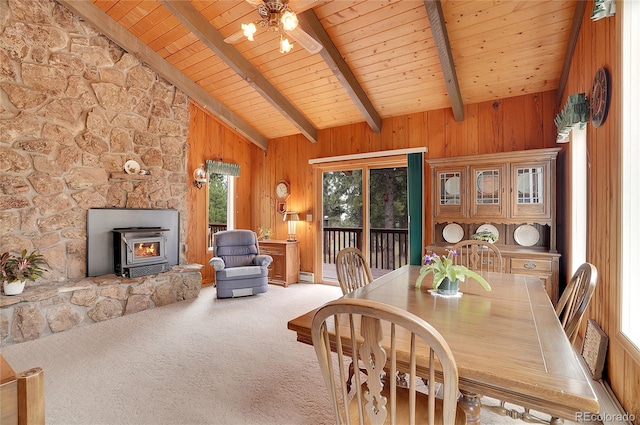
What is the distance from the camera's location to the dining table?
0.95m

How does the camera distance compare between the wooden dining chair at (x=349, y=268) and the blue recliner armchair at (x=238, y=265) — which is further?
the blue recliner armchair at (x=238, y=265)

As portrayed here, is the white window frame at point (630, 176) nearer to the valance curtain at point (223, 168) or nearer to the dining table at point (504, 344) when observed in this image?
the dining table at point (504, 344)

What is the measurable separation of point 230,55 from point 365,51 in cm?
172

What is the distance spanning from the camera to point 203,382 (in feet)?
7.68

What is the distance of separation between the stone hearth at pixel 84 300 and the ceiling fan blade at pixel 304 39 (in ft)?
11.5

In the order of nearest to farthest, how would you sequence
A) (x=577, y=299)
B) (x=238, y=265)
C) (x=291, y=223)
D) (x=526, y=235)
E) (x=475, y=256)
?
(x=577, y=299) → (x=475, y=256) → (x=526, y=235) → (x=238, y=265) → (x=291, y=223)

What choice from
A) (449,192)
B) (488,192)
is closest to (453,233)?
(449,192)

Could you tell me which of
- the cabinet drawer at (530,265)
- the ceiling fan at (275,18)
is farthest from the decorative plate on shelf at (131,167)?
the cabinet drawer at (530,265)

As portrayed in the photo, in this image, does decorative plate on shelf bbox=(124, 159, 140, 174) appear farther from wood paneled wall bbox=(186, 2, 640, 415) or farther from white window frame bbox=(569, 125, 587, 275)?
white window frame bbox=(569, 125, 587, 275)

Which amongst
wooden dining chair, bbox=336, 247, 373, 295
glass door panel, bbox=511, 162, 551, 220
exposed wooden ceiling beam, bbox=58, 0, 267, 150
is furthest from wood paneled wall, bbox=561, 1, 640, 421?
exposed wooden ceiling beam, bbox=58, 0, 267, 150

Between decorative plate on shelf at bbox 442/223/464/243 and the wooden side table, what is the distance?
2.62 metres

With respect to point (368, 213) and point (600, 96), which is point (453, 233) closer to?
point (368, 213)

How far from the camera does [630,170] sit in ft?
5.79

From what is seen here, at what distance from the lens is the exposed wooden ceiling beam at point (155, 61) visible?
3.78m
